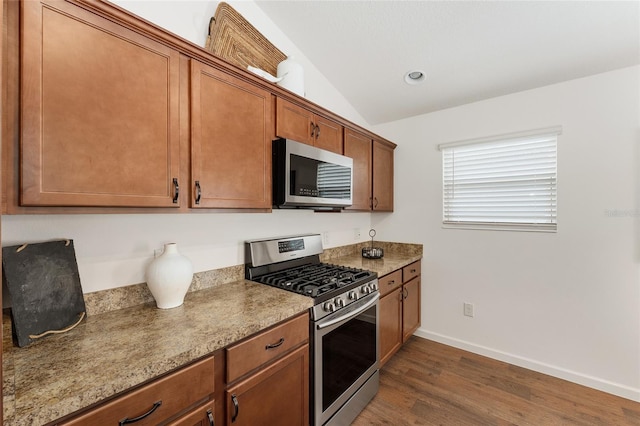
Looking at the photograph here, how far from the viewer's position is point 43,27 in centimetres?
96

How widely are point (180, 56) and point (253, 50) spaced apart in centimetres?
79

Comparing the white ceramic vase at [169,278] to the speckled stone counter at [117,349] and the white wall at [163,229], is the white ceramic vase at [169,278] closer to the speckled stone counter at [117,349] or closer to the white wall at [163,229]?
the speckled stone counter at [117,349]

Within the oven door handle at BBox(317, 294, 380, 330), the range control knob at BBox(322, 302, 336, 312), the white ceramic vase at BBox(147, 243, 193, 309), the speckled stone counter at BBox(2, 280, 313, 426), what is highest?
the white ceramic vase at BBox(147, 243, 193, 309)

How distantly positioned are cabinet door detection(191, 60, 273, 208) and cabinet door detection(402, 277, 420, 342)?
1712mm

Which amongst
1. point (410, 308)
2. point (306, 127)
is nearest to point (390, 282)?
point (410, 308)

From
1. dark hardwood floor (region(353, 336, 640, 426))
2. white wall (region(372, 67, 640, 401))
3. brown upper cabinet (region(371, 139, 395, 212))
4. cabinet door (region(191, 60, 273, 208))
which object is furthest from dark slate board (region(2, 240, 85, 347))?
white wall (region(372, 67, 640, 401))

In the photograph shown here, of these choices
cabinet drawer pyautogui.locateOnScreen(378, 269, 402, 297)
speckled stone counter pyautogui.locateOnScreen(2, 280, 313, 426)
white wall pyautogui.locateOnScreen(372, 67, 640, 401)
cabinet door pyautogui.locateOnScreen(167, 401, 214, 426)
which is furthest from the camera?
cabinet drawer pyautogui.locateOnScreen(378, 269, 402, 297)

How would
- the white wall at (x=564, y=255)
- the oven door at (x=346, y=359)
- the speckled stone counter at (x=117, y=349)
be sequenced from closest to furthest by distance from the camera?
the speckled stone counter at (x=117, y=349)
the oven door at (x=346, y=359)
the white wall at (x=564, y=255)

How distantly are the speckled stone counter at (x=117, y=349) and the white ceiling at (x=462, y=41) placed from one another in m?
1.95

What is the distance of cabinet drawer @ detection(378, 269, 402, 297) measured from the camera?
224 cm

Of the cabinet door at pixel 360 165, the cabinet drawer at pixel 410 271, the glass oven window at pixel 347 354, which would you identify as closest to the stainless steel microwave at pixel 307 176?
the cabinet door at pixel 360 165

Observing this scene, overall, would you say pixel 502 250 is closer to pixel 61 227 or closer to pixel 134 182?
pixel 134 182

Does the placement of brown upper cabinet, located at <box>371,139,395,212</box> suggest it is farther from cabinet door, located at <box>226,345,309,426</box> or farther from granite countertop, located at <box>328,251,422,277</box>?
cabinet door, located at <box>226,345,309,426</box>

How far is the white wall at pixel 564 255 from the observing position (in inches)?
82.6
